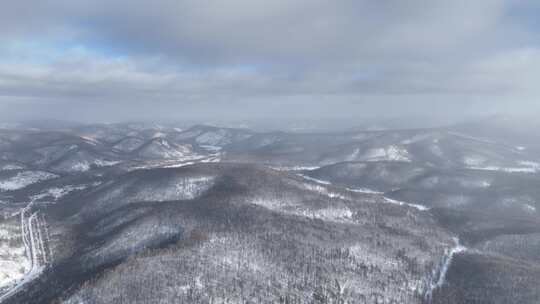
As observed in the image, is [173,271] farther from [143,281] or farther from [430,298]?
[430,298]

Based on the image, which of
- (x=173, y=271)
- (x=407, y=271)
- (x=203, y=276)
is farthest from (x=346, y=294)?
(x=173, y=271)

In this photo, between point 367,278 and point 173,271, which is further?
point 367,278

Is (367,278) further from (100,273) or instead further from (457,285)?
(100,273)

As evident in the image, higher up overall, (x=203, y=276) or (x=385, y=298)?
(x=203, y=276)

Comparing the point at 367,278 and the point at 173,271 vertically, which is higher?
the point at 173,271

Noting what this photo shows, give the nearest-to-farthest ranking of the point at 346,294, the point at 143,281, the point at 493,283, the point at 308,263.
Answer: the point at 143,281, the point at 346,294, the point at 493,283, the point at 308,263

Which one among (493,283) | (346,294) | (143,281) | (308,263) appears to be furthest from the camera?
(308,263)

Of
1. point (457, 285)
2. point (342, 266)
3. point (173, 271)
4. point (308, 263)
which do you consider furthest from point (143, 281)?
point (457, 285)

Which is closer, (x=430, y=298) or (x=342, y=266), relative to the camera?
(x=430, y=298)

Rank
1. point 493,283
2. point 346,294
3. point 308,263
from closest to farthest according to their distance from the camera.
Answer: point 346,294
point 493,283
point 308,263
